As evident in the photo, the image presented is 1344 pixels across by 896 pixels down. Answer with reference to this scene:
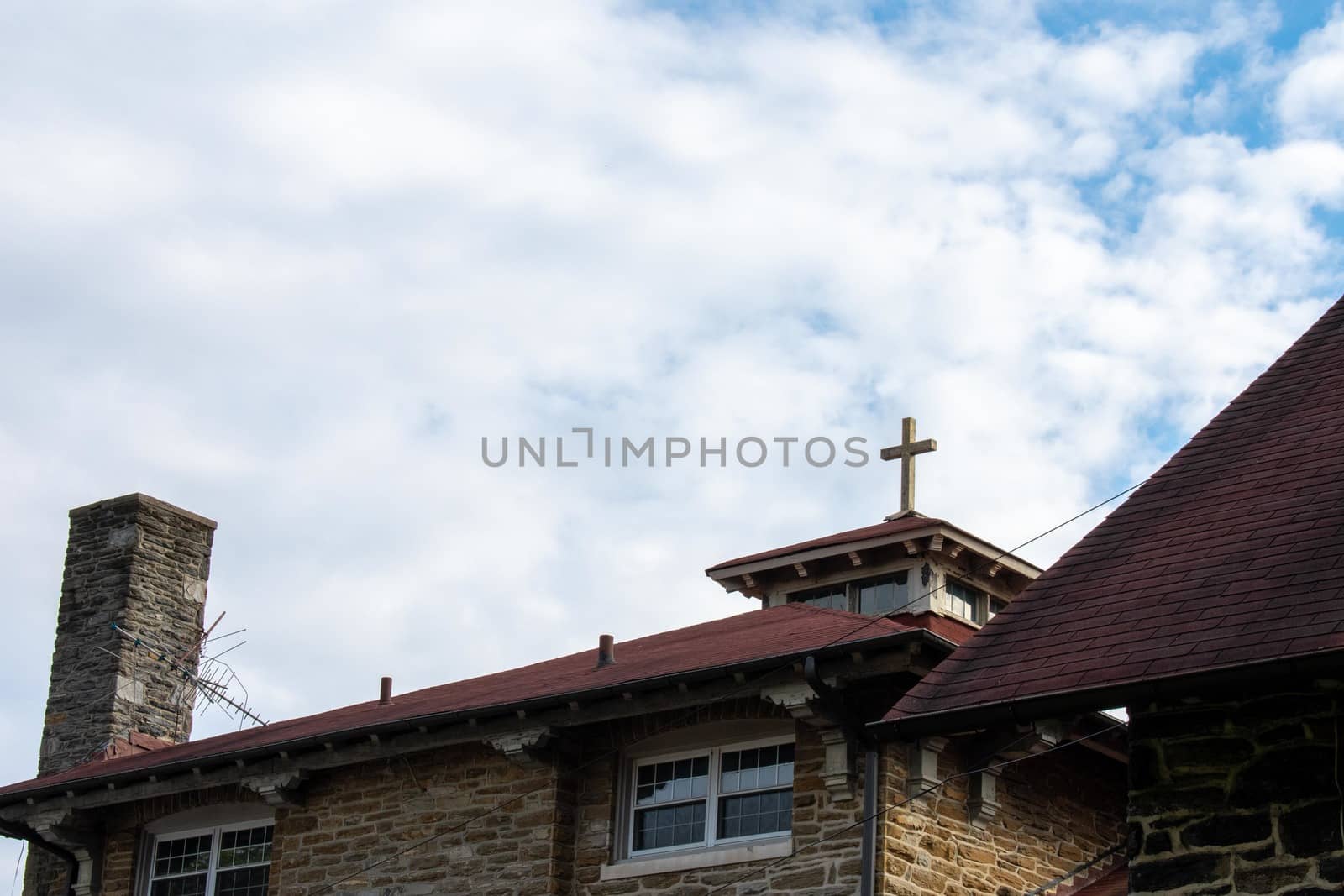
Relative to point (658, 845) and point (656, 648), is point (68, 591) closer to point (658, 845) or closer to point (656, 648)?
point (656, 648)

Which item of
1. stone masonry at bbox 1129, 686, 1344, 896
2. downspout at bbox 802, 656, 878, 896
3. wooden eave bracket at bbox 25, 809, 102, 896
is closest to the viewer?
stone masonry at bbox 1129, 686, 1344, 896

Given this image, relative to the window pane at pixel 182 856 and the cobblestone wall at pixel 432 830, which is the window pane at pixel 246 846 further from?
the cobblestone wall at pixel 432 830

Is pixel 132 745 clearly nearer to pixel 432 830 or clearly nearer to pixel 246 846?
pixel 246 846

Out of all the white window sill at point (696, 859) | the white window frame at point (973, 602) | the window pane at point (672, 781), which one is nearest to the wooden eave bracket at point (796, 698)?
Result: the white window sill at point (696, 859)

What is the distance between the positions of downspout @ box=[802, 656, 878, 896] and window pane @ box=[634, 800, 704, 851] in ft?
5.36

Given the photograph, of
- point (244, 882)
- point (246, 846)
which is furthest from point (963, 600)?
point (244, 882)

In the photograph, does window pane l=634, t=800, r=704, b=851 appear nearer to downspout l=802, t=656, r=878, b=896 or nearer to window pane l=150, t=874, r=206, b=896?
downspout l=802, t=656, r=878, b=896

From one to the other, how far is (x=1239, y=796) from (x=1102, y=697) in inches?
34.6

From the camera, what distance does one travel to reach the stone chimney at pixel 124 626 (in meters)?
20.6

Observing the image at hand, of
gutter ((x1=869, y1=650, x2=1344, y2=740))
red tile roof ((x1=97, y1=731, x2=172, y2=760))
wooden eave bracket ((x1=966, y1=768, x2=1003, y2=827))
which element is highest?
red tile roof ((x1=97, y1=731, x2=172, y2=760))

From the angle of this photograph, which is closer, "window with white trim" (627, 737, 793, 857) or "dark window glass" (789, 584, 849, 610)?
"window with white trim" (627, 737, 793, 857)

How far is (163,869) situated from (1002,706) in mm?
10615

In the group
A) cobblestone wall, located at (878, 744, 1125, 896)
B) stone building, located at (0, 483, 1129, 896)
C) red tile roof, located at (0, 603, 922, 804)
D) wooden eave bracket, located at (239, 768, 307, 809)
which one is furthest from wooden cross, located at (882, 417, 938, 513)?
wooden eave bracket, located at (239, 768, 307, 809)

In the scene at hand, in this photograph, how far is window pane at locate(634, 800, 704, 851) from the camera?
49.9ft
